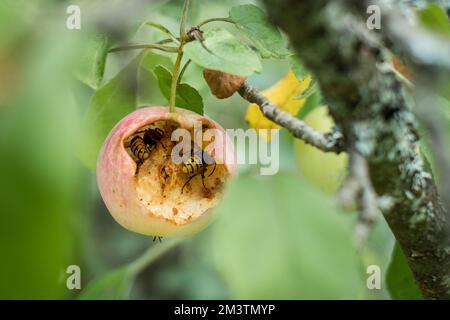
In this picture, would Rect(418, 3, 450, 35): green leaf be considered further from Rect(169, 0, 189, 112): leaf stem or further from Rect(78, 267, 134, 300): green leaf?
Rect(78, 267, 134, 300): green leaf

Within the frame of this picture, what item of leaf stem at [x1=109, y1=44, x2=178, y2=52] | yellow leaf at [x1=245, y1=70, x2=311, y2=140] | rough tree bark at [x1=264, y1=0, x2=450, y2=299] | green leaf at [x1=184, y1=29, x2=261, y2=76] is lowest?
rough tree bark at [x1=264, y1=0, x2=450, y2=299]

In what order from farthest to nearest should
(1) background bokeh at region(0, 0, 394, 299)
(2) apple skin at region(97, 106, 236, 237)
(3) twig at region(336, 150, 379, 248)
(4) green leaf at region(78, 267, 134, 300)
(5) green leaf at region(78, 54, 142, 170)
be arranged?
(4) green leaf at region(78, 267, 134, 300) < (5) green leaf at region(78, 54, 142, 170) < (2) apple skin at region(97, 106, 236, 237) < (3) twig at region(336, 150, 379, 248) < (1) background bokeh at region(0, 0, 394, 299)

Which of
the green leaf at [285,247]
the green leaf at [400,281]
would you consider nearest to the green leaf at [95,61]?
the green leaf at [285,247]

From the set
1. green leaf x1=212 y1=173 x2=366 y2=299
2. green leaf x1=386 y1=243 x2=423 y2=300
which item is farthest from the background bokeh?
green leaf x1=386 y1=243 x2=423 y2=300

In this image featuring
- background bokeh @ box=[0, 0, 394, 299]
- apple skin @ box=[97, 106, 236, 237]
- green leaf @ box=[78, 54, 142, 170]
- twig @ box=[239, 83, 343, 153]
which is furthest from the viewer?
green leaf @ box=[78, 54, 142, 170]

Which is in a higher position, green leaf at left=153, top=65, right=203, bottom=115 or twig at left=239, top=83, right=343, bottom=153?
green leaf at left=153, top=65, right=203, bottom=115

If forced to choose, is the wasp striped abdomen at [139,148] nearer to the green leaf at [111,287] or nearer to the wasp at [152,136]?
the wasp at [152,136]

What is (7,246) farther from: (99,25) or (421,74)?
(99,25)
